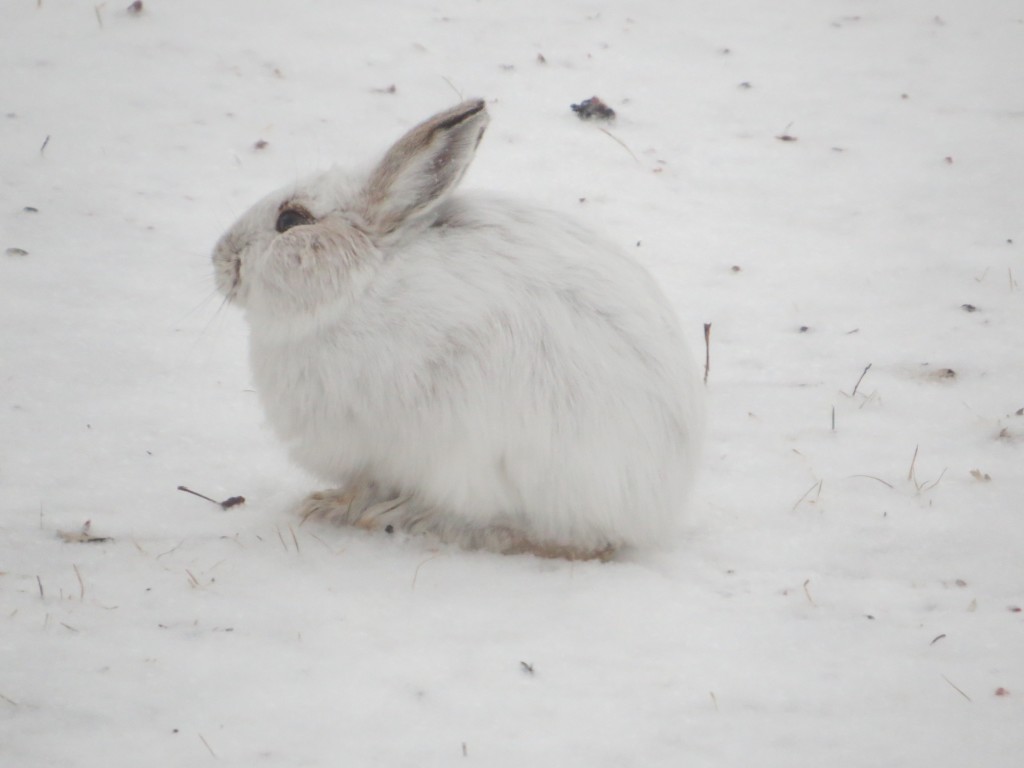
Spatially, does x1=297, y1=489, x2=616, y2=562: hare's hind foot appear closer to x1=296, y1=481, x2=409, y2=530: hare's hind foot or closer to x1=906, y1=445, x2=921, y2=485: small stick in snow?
x1=296, y1=481, x2=409, y2=530: hare's hind foot

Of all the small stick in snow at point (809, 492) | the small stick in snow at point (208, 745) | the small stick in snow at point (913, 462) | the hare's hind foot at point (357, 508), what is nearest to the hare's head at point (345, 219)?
the hare's hind foot at point (357, 508)

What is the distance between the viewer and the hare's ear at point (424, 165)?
3.35m

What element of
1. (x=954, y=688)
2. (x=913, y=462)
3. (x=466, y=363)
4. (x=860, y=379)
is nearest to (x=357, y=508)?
(x=466, y=363)

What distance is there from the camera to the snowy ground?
2.69m

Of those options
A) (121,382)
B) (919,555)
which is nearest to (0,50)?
(121,382)

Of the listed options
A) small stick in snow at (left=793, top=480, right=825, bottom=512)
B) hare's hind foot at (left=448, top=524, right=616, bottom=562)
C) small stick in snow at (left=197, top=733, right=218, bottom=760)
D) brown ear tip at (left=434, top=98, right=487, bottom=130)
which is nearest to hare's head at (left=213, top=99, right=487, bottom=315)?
brown ear tip at (left=434, top=98, right=487, bottom=130)

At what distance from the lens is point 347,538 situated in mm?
3510

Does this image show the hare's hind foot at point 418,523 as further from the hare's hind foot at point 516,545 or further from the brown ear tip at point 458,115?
the brown ear tip at point 458,115

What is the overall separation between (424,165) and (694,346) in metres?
1.89

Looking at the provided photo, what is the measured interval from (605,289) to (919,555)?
134cm

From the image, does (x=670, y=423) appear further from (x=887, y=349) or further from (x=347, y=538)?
(x=887, y=349)

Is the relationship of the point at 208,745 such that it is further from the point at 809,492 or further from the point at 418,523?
the point at 809,492

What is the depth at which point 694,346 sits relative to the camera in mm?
4867

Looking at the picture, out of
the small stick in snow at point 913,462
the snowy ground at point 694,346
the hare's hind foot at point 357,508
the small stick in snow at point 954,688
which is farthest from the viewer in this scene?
the small stick in snow at point 913,462
